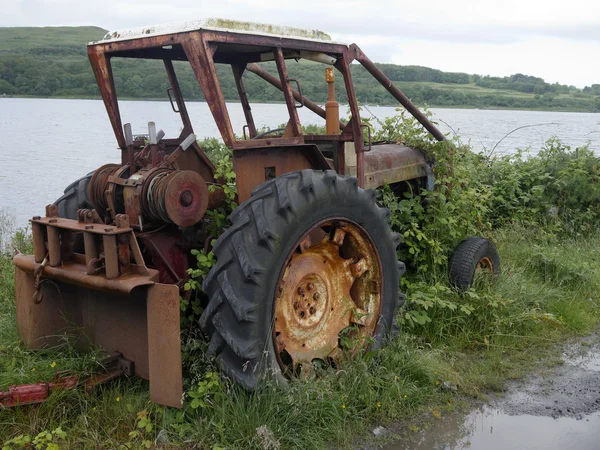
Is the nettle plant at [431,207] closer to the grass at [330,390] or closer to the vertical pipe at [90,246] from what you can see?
the grass at [330,390]

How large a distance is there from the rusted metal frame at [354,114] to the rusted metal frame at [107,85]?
5.38 ft

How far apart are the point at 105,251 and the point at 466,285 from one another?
343cm

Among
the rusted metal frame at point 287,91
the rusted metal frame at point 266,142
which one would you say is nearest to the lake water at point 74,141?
the rusted metal frame at point 287,91

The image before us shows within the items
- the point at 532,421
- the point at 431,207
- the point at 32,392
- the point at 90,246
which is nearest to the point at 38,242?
the point at 90,246

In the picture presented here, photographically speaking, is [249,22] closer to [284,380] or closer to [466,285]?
[284,380]

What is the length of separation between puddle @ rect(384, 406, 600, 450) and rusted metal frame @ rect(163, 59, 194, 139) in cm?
268

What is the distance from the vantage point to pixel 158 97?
478cm

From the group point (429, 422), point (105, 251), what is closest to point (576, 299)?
point (429, 422)

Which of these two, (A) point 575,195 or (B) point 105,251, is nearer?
(B) point 105,251

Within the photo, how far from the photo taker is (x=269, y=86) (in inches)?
200

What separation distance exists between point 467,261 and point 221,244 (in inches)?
117

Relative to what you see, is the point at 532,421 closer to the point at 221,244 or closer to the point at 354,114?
the point at 221,244

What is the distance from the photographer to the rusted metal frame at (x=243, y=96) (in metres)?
4.89

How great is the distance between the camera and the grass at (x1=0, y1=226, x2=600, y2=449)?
3.35 m
